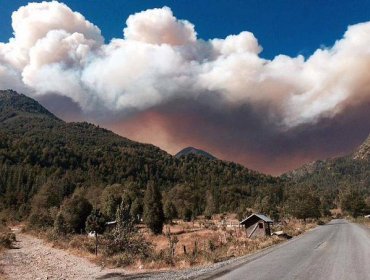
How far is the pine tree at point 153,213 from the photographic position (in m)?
79.4

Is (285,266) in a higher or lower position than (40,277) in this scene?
higher

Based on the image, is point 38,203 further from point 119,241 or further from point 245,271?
point 245,271

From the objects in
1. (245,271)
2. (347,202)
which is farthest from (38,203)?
(347,202)

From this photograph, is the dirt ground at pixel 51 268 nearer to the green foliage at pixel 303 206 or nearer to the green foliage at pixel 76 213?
the green foliage at pixel 76 213

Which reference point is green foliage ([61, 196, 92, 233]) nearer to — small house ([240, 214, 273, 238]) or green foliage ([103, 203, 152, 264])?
small house ([240, 214, 273, 238])

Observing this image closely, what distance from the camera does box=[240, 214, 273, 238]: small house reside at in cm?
6625

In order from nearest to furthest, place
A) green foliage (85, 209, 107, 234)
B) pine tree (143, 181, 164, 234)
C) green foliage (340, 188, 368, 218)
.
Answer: green foliage (85, 209, 107, 234) < pine tree (143, 181, 164, 234) < green foliage (340, 188, 368, 218)

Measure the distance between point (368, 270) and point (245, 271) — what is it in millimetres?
6171

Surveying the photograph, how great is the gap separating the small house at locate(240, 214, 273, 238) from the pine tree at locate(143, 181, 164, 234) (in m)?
20.0

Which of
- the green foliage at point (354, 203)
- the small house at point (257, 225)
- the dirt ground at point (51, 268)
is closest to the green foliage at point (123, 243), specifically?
the dirt ground at point (51, 268)

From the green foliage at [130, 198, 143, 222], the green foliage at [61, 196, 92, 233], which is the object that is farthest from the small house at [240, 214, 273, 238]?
the green foliage at [130, 198, 143, 222]

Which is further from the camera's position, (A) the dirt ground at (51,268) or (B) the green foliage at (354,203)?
(B) the green foliage at (354,203)

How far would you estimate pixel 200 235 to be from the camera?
70688 mm

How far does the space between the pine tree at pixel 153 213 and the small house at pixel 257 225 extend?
65.6ft
